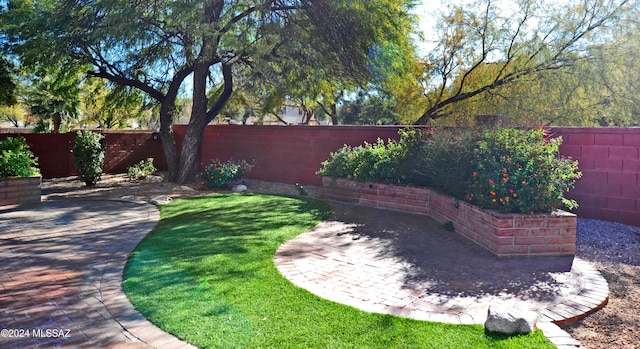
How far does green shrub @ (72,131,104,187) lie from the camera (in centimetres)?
1241

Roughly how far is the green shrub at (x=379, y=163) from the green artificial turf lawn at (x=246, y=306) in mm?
2672

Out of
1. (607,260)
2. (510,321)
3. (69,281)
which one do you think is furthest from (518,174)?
(69,281)

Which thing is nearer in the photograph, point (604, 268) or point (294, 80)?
point (604, 268)

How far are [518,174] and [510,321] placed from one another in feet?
9.39

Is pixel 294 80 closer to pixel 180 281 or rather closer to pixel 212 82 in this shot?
pixel 212 82

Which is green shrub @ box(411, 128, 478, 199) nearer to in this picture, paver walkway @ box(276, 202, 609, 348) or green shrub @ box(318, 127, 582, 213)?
green shrub @ box(318, 127, 582, 213)

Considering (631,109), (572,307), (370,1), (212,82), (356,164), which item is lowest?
(572,307)

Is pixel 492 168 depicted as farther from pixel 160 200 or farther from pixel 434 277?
pixel 160 200

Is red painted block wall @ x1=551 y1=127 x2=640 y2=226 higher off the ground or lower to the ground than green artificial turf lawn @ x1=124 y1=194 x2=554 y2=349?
higher

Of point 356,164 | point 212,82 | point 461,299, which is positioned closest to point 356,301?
point 461,299

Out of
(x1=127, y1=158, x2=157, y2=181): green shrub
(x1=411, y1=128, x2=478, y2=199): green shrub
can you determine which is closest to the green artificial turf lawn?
(x1=411, y1=128, x2=478, y2=199): green shrub

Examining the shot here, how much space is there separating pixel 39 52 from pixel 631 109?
16.1 meters

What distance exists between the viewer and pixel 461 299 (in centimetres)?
427

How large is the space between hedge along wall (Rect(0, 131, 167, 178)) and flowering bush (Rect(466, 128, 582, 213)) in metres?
12.5
